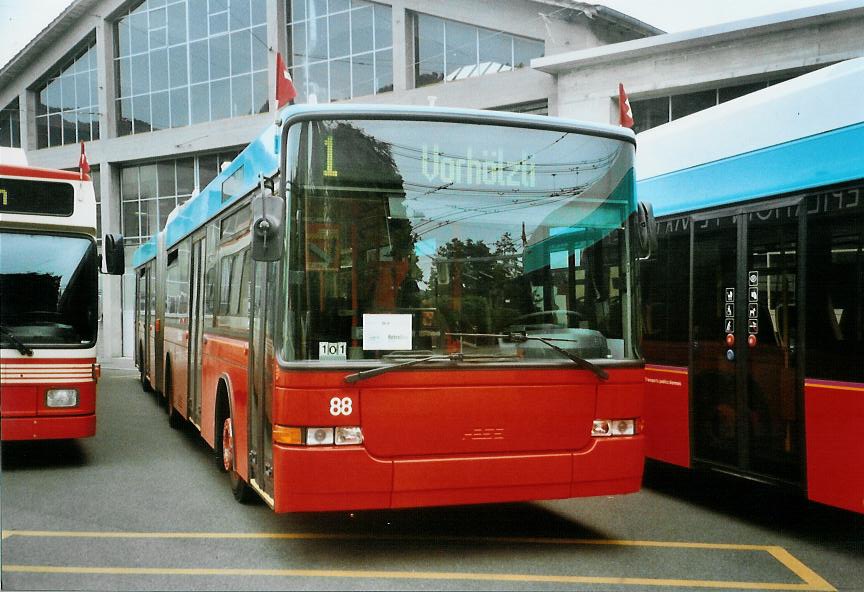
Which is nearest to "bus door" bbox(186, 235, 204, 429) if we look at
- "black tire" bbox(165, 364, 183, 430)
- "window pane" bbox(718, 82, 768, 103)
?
"black tire" bbox(165, 364, 183, 430)

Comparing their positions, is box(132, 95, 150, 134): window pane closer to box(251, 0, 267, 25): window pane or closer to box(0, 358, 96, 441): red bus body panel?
box(251, 0, 267, 25): window pane

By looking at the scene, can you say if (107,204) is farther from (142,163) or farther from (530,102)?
(530,102)

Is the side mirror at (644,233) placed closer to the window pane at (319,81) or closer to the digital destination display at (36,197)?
the digital destination display at (36,197)

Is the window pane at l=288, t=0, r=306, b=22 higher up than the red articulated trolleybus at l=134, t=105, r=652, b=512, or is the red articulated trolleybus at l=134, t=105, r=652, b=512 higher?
the window pane at l=288, t=0, r=306, b=22

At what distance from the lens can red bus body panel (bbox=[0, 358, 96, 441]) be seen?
8883 millimetres

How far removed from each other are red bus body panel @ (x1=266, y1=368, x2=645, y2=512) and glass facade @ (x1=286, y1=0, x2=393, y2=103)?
1851cm

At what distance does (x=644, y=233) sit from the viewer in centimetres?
615

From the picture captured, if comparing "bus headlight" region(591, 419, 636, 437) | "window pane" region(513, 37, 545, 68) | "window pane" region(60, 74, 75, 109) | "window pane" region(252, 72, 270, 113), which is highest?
"window pane" region(60, 74, 75, 109)

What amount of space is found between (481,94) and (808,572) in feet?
55.6

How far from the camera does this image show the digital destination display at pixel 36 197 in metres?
9.01

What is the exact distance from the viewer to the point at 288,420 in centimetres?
537

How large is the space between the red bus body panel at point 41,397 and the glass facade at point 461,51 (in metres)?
14.1


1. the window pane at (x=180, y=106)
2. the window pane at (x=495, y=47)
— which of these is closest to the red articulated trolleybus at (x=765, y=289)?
the window pane at (x=495, y=47)

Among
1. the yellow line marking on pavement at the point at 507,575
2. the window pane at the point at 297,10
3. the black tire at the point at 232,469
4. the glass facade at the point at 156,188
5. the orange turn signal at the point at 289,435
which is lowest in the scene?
the yellow line marking on pavement at the point at 507,575
